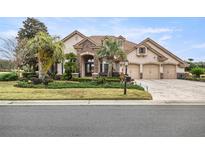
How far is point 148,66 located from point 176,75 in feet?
15.8

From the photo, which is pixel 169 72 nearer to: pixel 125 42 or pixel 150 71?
pixel 150 71

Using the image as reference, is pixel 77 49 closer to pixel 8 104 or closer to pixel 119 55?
A: pixel 119 55

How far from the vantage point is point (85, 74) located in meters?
41.7

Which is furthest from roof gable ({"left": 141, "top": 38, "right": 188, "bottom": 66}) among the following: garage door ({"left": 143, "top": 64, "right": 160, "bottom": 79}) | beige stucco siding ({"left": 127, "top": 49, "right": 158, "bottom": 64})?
garage door ({"left": 143, "top": 64, "right": 160, "bottom": 79})

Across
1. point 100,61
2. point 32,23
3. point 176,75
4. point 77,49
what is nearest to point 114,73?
point 100,61

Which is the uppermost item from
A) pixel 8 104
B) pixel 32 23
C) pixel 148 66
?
pixel 32 23

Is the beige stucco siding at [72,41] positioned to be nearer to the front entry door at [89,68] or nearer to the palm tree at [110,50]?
the front entry door at [89,68]

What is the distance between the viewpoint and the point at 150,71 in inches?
1697

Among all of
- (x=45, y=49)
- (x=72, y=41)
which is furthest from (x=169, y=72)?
(x=45, y=49)

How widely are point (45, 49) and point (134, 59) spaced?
18260 millimetres

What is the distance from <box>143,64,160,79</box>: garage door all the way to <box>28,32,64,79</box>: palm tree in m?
17.5

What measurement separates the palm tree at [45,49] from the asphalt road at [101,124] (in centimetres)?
1600

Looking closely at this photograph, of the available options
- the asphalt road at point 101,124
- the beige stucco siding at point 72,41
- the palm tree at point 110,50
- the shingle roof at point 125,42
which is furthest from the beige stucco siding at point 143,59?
the asphalt road at point 101,124

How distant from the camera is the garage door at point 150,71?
4306cm
